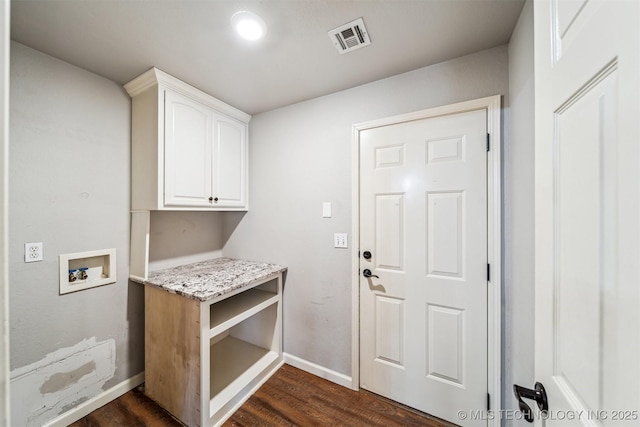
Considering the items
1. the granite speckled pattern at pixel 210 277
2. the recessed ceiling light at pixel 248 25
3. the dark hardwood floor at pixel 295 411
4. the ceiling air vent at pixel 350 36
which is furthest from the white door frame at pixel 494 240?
the granite speckled pattern at pixel 210 277

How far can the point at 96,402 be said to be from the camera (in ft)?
5.16

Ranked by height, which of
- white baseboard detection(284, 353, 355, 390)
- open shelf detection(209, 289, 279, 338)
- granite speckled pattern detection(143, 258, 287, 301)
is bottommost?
white baseboard detection(284, 353, 355, 390)

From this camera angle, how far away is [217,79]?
168 cm

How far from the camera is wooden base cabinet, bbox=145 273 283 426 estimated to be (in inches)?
56.2

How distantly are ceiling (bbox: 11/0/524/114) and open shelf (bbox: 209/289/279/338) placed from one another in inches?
68.7

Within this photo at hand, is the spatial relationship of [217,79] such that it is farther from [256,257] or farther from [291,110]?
[256,257]

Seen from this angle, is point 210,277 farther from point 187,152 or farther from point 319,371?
point 319,371

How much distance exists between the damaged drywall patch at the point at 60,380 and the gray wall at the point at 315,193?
125 cm

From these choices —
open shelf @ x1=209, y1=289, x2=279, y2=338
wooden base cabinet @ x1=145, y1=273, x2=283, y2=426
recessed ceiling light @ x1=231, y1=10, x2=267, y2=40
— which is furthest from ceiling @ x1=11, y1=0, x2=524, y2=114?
open shelf @ x1=209, y1=289, x2=279, y2=338

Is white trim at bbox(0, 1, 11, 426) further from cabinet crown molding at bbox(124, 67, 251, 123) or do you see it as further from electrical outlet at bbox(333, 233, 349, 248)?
electrical outlet at bbox(333, 233, 349, 248)

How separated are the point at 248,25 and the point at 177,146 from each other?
38.6 inches
